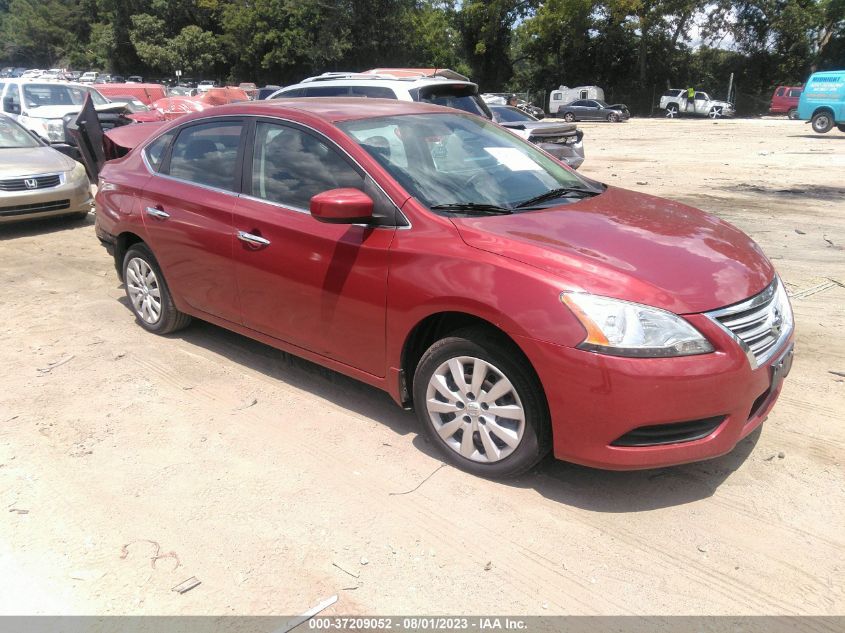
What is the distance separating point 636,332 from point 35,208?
8.46 metres

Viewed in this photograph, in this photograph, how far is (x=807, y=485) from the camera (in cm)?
326

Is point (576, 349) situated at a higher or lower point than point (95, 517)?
higher

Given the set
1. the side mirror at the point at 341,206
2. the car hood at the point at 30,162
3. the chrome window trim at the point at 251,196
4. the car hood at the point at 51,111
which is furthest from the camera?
the car hood at the point at 51,111

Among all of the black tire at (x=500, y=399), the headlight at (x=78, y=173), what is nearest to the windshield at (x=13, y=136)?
the headlight at (x=78, y=173)

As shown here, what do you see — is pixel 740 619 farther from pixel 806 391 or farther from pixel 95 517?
pixel 95 517

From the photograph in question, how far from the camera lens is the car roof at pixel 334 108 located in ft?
13.1

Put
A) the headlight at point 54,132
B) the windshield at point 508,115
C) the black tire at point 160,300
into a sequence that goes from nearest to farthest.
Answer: the black tire at point 160,300
the windshield at point 508,115
the headlight at point 54,132

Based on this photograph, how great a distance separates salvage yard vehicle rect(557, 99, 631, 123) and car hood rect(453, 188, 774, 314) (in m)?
40.0

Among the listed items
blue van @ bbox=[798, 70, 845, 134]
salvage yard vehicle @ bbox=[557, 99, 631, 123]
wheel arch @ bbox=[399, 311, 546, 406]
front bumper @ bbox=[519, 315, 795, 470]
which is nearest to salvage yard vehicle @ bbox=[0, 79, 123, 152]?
A: wheel arch @ bbox=[399, 311, 546, 406]

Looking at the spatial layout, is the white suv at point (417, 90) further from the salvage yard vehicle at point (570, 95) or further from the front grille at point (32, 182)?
the salvage yard vehicle at point (570, 95)

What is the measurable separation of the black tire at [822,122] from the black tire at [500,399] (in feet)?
85.0

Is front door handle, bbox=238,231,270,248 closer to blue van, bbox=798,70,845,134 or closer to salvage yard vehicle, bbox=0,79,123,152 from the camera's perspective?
salvage yard vehicle, bbox=0,79,123,152

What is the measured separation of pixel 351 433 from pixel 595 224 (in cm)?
174

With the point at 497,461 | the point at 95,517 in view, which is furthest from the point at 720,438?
the point at 95,517
